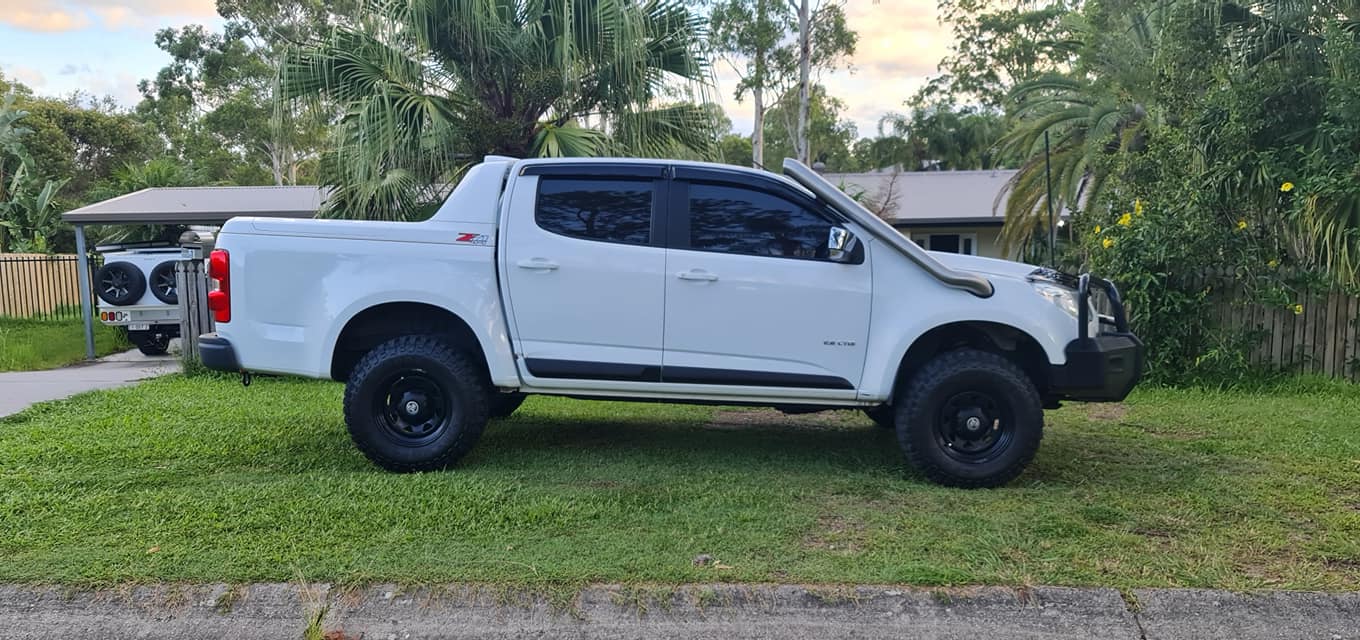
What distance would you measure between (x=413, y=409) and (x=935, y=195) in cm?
1747

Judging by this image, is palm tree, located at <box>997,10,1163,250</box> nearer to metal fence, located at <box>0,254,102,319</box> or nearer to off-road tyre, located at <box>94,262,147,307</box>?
off-road tyre, located at <box>94,262,147,307</box>

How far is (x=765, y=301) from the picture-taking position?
4891 mm

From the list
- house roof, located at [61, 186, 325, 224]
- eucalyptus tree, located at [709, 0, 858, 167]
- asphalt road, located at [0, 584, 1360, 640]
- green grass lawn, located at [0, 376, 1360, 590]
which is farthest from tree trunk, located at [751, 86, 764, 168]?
asphalt road, located at [0, 584, 1360, 640]

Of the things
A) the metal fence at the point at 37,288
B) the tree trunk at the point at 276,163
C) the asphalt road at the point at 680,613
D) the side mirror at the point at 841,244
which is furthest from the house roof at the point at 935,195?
the tree trunk at the point at 276,163

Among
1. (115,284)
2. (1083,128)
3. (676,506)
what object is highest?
(1083,128)

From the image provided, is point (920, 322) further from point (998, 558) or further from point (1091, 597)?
point (1091, 597)

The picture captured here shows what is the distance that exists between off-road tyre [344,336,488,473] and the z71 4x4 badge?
1.99 feet

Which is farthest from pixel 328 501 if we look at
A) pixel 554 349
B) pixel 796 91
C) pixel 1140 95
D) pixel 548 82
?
pixel 796 91

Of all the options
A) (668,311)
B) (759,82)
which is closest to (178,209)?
(668,311)

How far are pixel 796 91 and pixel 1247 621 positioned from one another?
1077 inches

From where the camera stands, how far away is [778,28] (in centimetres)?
2548

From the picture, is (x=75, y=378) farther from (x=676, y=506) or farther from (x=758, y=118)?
(x=758, y=118)

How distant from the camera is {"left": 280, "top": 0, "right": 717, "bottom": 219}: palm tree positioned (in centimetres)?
841

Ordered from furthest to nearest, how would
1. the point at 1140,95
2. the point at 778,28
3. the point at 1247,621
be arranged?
the point at 778,28 < the point at 1140,95 < the point at 1247,621
